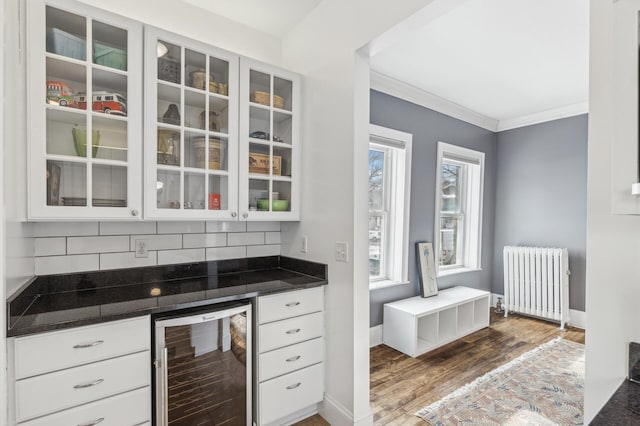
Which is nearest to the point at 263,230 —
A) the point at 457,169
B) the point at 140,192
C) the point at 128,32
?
the point at 140,192

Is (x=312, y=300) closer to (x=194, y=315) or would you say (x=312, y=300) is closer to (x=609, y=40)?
(x=194, y=315)

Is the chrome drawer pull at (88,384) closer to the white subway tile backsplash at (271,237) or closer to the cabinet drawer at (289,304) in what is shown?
the cabinet drawer at (289,304)

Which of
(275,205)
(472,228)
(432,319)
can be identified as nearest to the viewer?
(275,205)

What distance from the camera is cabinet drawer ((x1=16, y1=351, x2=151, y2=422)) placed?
1179mm

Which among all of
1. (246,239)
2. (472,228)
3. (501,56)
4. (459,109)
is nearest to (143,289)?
(246,239)

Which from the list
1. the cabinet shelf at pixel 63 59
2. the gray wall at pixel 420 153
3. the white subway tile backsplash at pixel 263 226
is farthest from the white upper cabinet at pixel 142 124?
the gray wall at pixel 420 153

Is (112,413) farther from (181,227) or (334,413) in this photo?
(334,413)

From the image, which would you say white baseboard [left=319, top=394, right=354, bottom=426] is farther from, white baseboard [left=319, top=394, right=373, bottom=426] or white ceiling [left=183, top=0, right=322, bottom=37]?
white ceiling [left=183, top=0, right=322, bottom=37]

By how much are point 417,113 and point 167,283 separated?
117 inches

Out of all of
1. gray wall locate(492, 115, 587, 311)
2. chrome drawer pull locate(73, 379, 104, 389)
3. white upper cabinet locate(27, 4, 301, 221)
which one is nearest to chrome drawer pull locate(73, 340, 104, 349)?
chrome drawer pull locate(73, 379, 104, 389)

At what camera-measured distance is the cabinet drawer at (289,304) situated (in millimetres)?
1789

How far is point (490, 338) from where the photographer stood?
11.0ft

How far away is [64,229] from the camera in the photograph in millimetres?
1711

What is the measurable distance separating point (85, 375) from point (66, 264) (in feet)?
2.35
